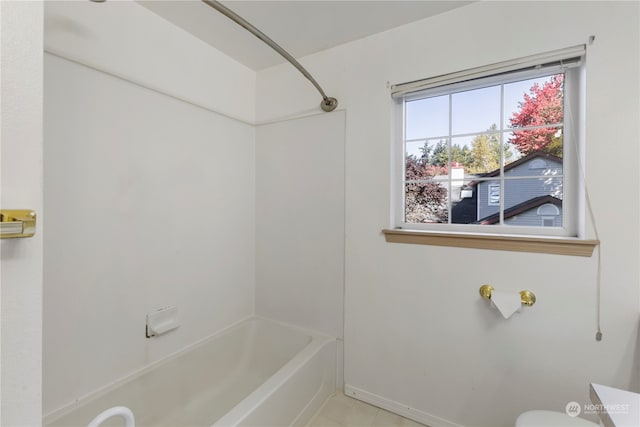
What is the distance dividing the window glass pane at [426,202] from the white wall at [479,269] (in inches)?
7.1

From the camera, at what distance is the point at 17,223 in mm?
557

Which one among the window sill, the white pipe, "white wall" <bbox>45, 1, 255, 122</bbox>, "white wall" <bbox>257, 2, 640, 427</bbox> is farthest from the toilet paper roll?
"white wall" <bbox>45, 1, 255, 122</bbox>

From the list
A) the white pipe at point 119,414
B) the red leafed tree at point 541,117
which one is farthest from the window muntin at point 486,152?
the white pipe at point 119,414

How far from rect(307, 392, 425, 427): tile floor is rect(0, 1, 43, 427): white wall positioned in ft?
4.59

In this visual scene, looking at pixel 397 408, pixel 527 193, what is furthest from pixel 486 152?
pixel 397 408

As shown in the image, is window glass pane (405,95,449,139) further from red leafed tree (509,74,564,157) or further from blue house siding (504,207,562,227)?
blue house siding (504,207,562,227)

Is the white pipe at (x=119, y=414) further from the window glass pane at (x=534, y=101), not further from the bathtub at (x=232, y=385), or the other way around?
the window glass pane at (x=534, y=101)

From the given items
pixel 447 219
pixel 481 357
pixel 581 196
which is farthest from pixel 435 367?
pixel 581 196

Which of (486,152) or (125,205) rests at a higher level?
(486,152)

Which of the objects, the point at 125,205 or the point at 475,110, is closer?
the point at 125,205

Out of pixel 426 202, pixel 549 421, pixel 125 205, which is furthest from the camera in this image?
pixel 426 202

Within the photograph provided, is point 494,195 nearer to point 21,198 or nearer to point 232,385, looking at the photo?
point 21,198

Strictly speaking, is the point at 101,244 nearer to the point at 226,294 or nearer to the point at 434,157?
the point at 226,294

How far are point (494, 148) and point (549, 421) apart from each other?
1.28 metres
